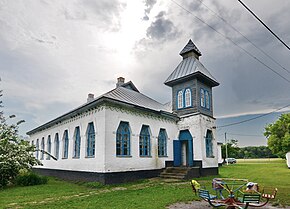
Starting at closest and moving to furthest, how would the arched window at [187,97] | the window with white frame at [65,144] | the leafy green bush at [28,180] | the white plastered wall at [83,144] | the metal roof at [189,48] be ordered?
the white plastered wall at [83,144] < the leafy green bush at [28,180] < the window with white frame at [65,144] < the arched window at [187,97] < the metal roof at [189,48]

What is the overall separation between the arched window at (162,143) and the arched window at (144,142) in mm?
1217

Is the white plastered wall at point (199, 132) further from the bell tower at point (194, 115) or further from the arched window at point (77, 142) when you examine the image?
A: the arched window at point (77, 142)

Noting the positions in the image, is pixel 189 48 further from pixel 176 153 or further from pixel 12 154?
pixel 12 154

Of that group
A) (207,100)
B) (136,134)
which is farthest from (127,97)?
(207,100)

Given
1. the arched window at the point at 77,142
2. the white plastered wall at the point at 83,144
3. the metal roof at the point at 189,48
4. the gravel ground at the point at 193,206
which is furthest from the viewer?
the metal roof at the point at 189,48

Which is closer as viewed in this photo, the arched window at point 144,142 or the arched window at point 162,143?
the arched window at point 144,142

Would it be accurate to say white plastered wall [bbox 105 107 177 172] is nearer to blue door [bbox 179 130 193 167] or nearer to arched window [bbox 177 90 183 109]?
blue door [bbox 179 130 193 167]

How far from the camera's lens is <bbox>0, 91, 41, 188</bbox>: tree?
12.3 metres

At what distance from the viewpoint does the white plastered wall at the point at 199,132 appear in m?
16.0

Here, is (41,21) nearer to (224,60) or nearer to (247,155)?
(224,60)

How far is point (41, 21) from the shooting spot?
1141 cm

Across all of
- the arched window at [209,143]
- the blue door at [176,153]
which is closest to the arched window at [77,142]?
the blue door at [176,153]

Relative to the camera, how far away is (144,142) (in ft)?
48.3

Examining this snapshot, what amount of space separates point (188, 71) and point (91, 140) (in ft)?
29.2
